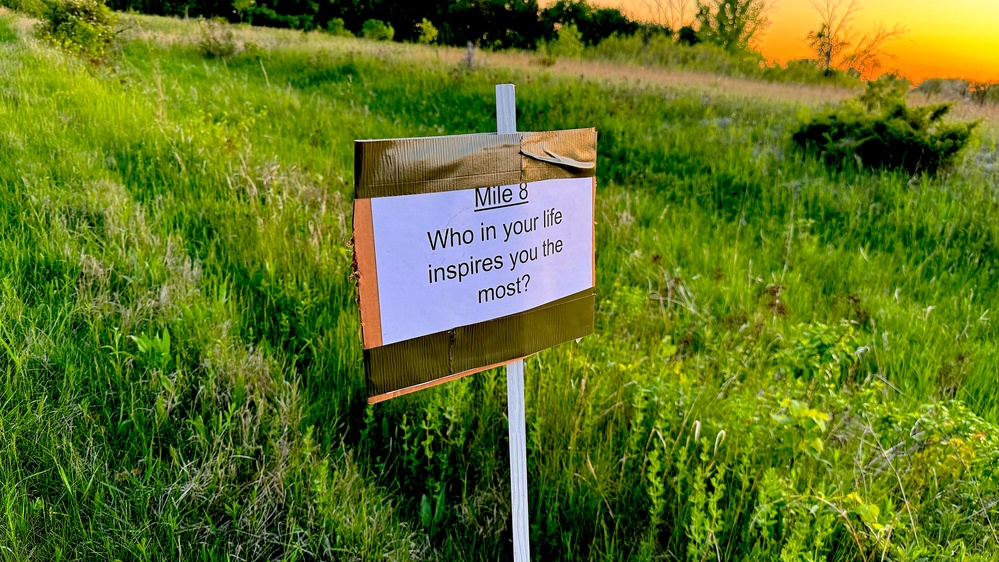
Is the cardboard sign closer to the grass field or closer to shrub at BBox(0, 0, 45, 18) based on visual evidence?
the grass field

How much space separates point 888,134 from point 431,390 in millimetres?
6110

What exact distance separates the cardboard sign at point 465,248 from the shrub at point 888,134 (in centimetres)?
565

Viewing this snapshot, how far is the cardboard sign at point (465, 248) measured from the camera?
62.0 inches

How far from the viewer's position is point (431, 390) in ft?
8.16

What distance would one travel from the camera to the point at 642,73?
13.0 m

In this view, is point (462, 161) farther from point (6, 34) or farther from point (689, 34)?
point (689, 34)

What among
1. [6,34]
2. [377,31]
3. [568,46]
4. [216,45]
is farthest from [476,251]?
[377,31]

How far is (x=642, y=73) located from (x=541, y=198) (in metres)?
12.2

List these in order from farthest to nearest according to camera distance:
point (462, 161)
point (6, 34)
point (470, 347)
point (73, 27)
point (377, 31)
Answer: point (377, 31) → point (73, 27) → point (6, 34) → point (470, 347) → point (462, 161)

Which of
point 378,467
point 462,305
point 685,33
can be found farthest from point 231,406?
point 685,33

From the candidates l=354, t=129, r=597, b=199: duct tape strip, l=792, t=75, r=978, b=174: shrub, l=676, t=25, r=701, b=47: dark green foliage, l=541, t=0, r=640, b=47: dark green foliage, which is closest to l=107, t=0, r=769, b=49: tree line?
l=541, t=0, r=640, b=47: dark green foliage

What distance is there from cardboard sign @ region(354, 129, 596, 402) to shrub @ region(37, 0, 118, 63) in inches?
375

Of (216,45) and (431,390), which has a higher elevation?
(216,45)

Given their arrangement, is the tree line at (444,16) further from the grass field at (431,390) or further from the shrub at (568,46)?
the grass field at (431,390)
